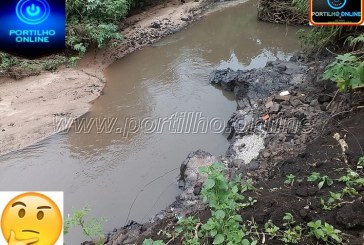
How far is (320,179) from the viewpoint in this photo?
4129 mm

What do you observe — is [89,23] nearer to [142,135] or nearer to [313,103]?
[142,135]

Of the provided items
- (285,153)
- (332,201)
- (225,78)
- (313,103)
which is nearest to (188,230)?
(332,201)

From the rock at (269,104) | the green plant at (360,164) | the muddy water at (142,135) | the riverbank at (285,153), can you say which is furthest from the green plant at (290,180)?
the rock at (269,104)

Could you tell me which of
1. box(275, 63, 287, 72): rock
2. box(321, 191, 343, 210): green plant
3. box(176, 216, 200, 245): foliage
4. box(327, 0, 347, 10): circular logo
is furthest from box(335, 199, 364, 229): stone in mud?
box(275, 63, 287, 72): rock

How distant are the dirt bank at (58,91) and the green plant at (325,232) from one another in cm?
558

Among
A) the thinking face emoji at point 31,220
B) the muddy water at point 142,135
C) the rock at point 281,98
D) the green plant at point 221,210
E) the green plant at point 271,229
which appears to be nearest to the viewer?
the thinking face emoji at point 31,220

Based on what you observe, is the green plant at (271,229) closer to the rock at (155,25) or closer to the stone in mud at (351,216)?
the stone in mud at (351,216)

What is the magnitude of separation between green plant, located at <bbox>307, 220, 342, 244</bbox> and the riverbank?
0.23 ft

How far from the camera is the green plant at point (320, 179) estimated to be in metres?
4.01

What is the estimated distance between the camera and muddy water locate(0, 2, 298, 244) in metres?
5.78

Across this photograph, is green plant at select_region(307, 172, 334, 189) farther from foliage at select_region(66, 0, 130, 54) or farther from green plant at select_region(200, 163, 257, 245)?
foliage at select_region(66, 0, 130, 54)

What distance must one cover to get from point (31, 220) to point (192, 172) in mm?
3446

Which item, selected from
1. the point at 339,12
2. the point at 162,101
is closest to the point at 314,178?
the point at 339,12

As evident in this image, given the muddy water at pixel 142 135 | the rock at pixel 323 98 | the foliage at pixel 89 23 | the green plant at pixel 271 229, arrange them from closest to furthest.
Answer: the green plant at pixel 271 229, the muddy water at pixel 142 135, the rock at pixel 323 98, the foliage at pixel 89 23
